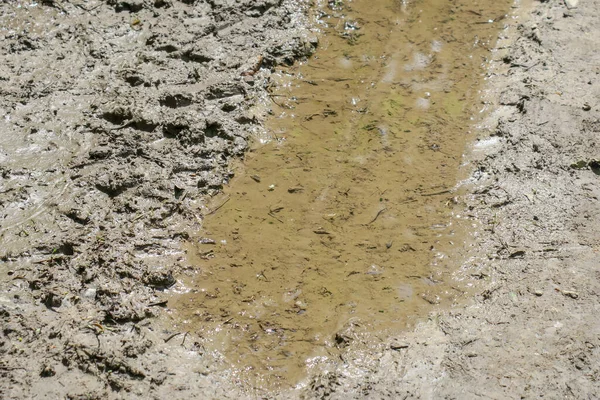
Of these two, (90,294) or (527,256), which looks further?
(527,256)

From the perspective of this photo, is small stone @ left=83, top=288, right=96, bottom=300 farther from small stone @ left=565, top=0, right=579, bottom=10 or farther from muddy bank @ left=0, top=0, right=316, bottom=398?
small stone @ left=565, top=0, right=579, bottom=10

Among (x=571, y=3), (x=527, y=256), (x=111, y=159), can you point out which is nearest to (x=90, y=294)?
(x=111, y=159)

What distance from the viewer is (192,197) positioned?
4746mm

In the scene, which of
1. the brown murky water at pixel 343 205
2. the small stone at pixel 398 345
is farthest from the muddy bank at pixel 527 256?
the brown murky water at pixel 343 205

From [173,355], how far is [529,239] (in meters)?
2.65

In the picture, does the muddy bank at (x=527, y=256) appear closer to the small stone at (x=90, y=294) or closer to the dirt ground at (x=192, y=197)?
the dirt ground at (x=192, y=197)

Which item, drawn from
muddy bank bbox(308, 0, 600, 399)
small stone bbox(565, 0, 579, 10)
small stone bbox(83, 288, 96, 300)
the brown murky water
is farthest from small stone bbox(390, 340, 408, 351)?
small stone bbox(565, 0, 579, 10)

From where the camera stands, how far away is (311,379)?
3.76m

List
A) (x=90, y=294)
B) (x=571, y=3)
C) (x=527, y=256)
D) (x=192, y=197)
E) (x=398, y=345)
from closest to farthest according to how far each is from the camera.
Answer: (x=398, y=345)
(x=90, y=294)
(x=527, y=256)
(x=192, y=197)
(x=571, y=3)

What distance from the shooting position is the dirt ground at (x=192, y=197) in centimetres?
365

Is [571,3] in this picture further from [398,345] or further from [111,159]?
[111,159]

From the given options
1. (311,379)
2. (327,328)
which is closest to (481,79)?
(327,328)

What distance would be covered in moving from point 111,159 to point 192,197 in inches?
29.0

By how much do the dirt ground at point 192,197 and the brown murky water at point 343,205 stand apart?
0.56ft
